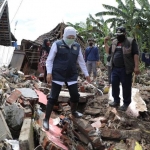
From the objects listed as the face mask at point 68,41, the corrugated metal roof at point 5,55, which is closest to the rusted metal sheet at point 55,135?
the face mask at point 68,41

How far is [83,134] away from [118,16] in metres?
13.8

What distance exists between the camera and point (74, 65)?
4.03 metres

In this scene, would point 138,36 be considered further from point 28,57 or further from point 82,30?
point 28,57

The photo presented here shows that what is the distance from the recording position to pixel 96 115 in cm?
542

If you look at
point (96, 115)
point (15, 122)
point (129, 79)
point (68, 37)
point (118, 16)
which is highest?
point (118, 16)

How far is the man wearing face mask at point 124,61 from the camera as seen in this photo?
4797mm

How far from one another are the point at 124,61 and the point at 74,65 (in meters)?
1.29

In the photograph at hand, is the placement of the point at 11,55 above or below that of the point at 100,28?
below

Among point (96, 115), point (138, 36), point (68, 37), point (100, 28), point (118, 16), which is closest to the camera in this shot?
point (68, 37)

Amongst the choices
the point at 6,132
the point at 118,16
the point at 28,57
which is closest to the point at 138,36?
the point at 118,16

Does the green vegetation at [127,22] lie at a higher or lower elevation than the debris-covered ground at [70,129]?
higher

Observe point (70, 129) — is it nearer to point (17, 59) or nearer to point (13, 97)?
point (13, 97)

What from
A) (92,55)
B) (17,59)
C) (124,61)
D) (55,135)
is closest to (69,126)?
(55,135)

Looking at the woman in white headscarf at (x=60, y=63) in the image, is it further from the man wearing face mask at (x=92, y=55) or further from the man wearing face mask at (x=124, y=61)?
the man wearing face mask at (x=92, y=55)
